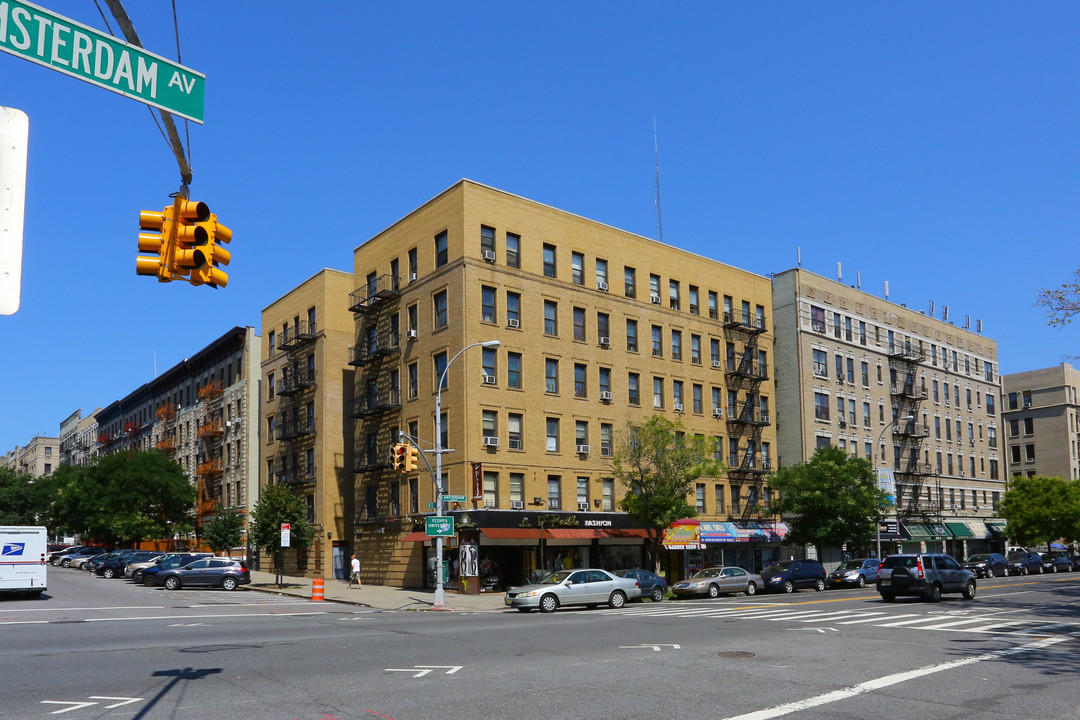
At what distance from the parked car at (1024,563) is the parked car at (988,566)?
1709 millimetres

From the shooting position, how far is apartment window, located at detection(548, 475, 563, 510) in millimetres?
46713

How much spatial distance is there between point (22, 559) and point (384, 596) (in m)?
14.4

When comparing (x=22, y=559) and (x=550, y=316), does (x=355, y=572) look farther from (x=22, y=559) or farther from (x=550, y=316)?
(x=550, y=316)

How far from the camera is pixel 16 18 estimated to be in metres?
6.35

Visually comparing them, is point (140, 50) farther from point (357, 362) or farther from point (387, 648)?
point (357, 362)

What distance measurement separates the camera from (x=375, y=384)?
52031 mm

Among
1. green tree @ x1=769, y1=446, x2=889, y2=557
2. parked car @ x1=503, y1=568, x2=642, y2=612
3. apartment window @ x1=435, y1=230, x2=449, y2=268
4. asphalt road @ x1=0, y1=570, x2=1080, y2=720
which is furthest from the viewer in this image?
green tree @ x1=769, y1=446, x2=889, y2=557

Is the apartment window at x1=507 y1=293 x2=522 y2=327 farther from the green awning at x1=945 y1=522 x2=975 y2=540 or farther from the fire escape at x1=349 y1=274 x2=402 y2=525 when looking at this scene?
the green awning at x1=945 y1=522 x2=975 y2=540

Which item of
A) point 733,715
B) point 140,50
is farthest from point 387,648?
point 140,50

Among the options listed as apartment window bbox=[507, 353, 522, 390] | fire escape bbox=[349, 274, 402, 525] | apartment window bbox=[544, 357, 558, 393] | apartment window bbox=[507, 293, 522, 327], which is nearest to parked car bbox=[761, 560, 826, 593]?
apartment window bbox=[544, 357, 558, 393]

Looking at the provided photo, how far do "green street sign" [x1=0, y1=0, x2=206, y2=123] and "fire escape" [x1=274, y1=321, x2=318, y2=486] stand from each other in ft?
165

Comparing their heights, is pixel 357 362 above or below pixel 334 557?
above

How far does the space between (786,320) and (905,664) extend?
49480mm

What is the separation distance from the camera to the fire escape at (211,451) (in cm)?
7175
